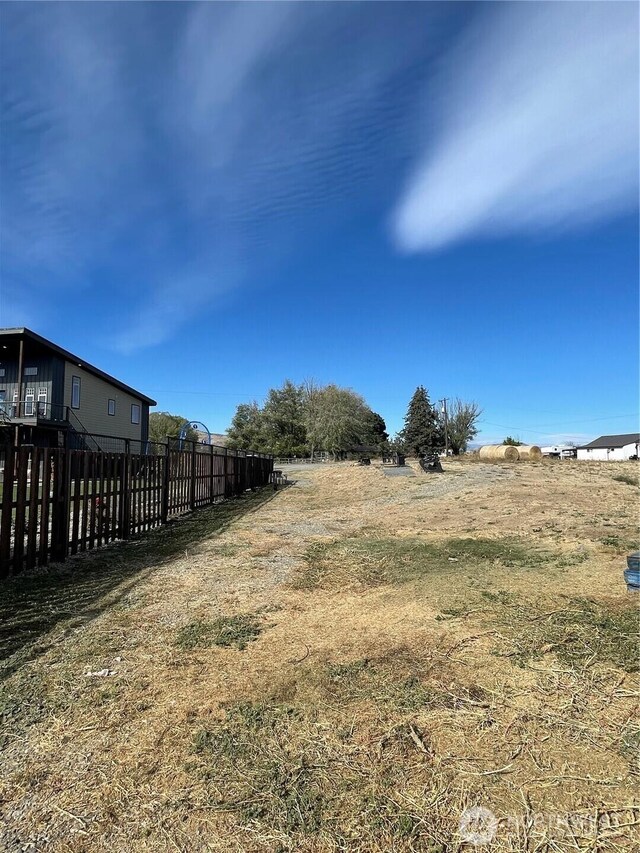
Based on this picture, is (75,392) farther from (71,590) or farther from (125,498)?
(71,590)

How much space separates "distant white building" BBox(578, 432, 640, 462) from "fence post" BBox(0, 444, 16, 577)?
71.7 m

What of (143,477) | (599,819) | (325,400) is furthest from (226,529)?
(325,400)

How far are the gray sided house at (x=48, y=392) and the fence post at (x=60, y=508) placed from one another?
14.2 metres

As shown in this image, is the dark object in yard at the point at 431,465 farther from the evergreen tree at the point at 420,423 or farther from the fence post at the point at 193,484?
the evergreen tree at the point at 420,423

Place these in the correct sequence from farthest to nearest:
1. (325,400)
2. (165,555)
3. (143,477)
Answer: (325,400), (143,477), (165,555)

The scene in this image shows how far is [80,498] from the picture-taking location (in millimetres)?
6332

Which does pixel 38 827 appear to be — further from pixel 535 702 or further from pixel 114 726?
pixel 535 702

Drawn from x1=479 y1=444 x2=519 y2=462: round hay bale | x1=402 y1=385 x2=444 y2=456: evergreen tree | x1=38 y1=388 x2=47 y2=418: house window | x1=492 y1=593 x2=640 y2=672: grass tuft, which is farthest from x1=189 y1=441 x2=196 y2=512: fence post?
x1=402 y1=385 x2=444 y2=456: evergreen tree

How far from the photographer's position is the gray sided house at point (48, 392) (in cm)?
2041

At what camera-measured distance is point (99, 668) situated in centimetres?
295

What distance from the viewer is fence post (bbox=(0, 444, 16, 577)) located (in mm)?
4742

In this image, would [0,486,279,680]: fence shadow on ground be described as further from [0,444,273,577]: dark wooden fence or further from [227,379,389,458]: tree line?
[227,379,389,458]: tree line

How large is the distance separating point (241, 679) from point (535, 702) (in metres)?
1.73

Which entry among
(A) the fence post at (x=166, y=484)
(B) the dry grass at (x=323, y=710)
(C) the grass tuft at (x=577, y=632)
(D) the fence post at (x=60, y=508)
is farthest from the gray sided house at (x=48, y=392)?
(C) the grass tuft at (x=577, y=632)
